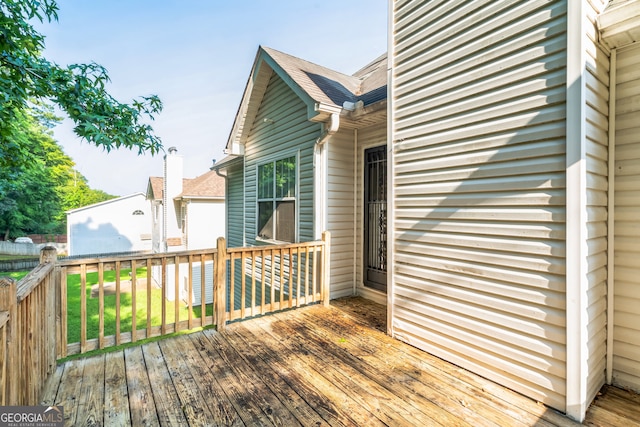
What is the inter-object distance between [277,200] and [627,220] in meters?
5.15

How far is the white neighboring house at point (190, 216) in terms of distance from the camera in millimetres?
12281

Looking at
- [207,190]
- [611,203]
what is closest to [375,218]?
[611,203]

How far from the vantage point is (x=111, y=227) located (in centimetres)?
2145

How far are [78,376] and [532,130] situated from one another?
435cm

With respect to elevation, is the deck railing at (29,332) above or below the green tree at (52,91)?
below

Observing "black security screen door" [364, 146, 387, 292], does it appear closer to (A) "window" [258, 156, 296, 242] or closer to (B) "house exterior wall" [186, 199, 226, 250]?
(A) "window" [258, 156, 296, 242]

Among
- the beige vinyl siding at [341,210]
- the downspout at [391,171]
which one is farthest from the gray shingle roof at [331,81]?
the downspout at [391,171]

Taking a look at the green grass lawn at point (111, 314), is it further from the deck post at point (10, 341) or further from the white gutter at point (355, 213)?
the deck post at point (10, 341)

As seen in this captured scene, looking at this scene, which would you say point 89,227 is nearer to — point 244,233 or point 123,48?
point 123,48

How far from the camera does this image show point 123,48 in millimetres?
10188

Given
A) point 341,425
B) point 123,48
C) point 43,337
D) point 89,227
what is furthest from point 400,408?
point 89,227

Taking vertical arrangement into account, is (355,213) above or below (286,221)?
above

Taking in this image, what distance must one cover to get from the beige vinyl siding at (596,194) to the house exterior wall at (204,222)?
11.8 meters

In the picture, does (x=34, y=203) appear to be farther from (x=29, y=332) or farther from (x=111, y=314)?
(x=29, y=332)
